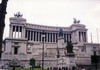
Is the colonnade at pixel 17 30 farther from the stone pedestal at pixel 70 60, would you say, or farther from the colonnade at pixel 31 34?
the stone pedestal at pixel 70 60

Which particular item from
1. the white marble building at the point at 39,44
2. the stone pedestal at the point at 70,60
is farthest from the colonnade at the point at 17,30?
the stone pedestal at the point at 70,60

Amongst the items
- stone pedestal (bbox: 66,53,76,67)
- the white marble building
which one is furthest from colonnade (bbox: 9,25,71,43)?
stone pedestal (bbox: 66,53,76,67)

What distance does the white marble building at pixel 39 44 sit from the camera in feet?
172

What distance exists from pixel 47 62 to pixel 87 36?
3638cm

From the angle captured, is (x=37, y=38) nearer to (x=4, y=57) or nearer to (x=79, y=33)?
(x=79, y=33)

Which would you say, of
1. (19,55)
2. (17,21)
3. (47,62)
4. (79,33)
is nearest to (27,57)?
(19,55)

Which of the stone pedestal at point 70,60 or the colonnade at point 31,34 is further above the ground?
the colonnade at point 31,34

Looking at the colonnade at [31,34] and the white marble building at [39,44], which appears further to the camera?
the colonnade at [31,34]

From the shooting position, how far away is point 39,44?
63.3 metres

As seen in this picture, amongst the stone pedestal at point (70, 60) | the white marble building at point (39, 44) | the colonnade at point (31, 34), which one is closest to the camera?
the stone pedestal at point (70, 60)

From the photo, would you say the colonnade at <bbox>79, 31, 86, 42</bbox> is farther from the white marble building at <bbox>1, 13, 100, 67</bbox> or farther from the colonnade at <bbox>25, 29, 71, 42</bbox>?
the colonnade at <bbox>25, 29, 71, 42</bbox>

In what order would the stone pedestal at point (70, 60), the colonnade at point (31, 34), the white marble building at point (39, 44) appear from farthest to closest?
the colonnade at point (31, 34) → the white marble building at point (39, 44) → the stone pedestal at point (70, 60)

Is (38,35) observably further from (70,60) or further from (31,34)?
(70,60)

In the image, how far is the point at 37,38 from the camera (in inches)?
3125
